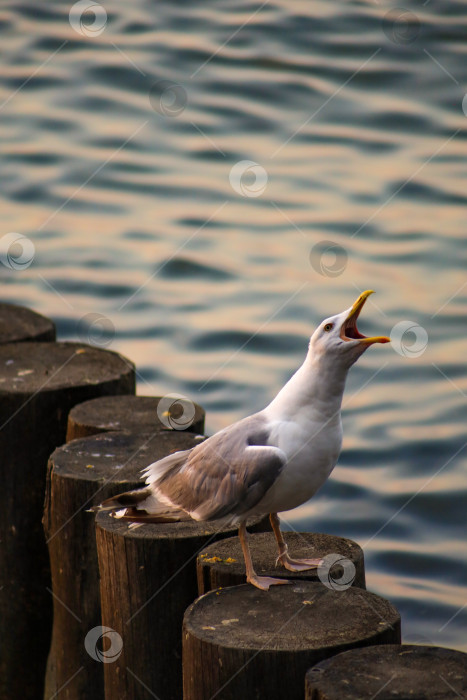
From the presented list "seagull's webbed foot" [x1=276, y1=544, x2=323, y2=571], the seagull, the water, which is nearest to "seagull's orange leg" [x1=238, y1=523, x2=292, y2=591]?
the seagull

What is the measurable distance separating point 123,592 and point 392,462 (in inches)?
167

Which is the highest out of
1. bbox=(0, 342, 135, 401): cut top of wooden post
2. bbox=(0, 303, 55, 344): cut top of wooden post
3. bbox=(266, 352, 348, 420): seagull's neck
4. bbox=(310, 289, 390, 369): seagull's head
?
bbox=(310, 289, 390, 369): seagull's head

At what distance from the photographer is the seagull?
11.4 feet

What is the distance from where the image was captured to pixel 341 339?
11.5 ft

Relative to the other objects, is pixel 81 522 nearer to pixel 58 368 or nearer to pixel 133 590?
pixel 133 590

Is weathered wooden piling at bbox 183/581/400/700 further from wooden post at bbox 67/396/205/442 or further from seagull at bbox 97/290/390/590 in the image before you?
wooden post at bbox 67/396/205/442

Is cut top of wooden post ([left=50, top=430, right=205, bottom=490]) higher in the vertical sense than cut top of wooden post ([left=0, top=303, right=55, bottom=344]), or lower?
lower

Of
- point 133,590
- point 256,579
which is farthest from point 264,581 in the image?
point 133,590

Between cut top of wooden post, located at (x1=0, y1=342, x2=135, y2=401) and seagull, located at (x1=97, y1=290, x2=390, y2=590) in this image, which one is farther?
cut top of wooden post, located at (x1=0, y1=342, x2=135, y2=401)

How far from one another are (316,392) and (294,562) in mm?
564

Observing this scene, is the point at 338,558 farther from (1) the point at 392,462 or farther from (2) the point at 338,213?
Result: (2) the point at 338,213

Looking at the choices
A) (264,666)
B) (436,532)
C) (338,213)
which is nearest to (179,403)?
(264,666)

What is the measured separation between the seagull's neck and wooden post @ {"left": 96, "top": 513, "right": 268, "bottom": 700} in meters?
0.54

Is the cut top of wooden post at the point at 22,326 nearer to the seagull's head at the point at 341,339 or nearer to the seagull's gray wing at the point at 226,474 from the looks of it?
the seagull's gray wing at the point at 226,474
